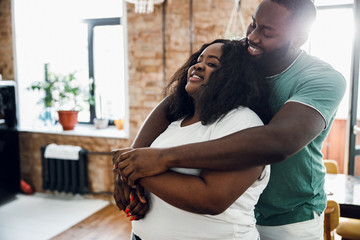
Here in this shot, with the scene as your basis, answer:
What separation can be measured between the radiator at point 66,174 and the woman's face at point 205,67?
2834 millimetres

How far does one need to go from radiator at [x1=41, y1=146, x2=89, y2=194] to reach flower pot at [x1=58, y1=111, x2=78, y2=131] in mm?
358

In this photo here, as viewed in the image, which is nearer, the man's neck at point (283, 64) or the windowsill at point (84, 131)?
the man's neck at point (283, 64)

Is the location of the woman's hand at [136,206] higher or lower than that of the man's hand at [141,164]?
lower

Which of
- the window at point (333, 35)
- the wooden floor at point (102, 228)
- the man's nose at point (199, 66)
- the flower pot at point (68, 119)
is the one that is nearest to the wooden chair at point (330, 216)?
the man's nose at point (199, 66)

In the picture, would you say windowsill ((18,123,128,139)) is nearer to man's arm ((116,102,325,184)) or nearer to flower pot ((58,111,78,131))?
flower pot ((58,111,78,131))

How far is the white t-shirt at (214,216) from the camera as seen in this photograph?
0.92m

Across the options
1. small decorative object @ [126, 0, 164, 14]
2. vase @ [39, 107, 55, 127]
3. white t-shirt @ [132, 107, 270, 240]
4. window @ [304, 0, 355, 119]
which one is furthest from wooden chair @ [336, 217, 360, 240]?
vase @ [39, 107, 55, 127]

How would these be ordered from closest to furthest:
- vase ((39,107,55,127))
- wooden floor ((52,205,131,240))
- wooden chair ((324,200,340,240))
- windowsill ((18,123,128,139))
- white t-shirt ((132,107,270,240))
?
white t-shirt ((132,107,270,240)) → wooden chair ((324,200,340,240)) → wooden floor ((52,205,131,240)) → windowsill ((18,123,128,139)) → vase ((39,107,55,127))

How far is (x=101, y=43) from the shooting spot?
4.12 metres

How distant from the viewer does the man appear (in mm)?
821

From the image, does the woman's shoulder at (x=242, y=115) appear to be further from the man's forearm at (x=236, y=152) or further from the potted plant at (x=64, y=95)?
the potted plant at (x=64, y=95)

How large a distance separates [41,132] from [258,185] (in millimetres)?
3567

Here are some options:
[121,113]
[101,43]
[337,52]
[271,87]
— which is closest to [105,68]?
[101,43]

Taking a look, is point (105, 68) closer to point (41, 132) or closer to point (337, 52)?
point (41, 132)
